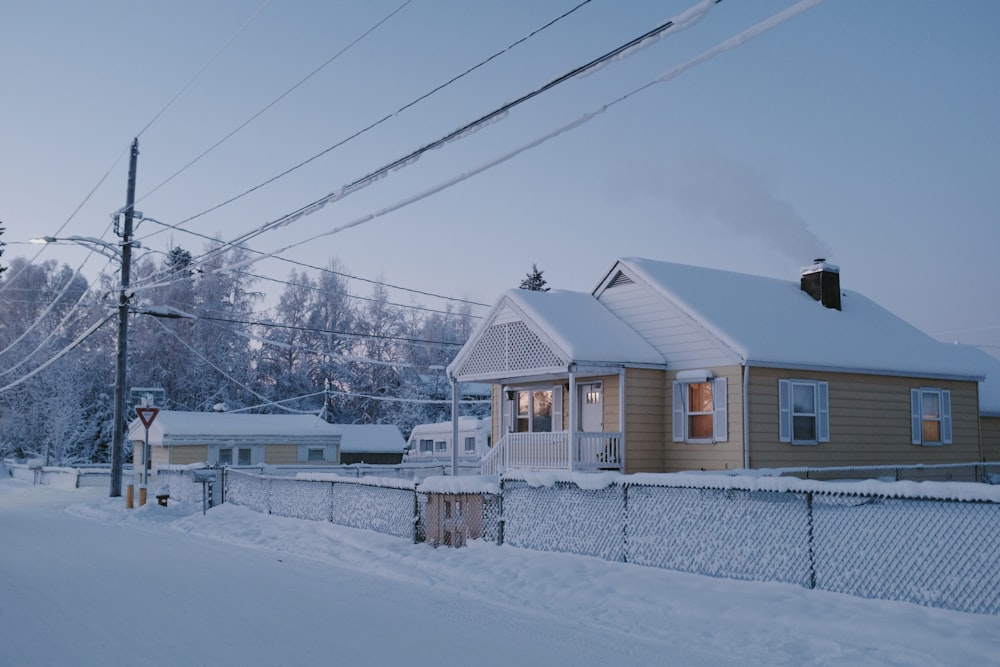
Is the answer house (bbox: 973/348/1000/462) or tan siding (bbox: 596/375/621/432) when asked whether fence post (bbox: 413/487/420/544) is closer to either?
tan siding (bbox: 596/375/621/432)

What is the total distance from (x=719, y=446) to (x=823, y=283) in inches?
342

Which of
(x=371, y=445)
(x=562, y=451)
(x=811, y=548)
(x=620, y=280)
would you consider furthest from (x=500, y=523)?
(x=371, y=445)

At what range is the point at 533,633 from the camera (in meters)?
9.02

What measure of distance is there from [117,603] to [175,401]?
5513 centimetres

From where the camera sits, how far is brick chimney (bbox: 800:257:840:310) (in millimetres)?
27453

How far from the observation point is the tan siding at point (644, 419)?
22.4m

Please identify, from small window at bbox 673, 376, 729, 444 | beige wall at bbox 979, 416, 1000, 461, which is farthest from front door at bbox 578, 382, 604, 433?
beige wall at bbox 979, 416, 1000, 461

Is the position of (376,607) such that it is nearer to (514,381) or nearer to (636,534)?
(636,534)

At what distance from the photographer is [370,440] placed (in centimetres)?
5262

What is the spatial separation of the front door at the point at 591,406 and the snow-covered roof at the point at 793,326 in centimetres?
314

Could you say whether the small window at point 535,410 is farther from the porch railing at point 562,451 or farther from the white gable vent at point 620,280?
the white gable vent at point 620,280

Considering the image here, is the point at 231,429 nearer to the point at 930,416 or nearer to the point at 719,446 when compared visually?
the point at 719,446

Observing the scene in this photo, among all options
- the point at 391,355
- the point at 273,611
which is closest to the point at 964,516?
the point at 273,611

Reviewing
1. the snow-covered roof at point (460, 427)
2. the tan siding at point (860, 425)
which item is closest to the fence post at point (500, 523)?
the tan siding at point (860, 425)
